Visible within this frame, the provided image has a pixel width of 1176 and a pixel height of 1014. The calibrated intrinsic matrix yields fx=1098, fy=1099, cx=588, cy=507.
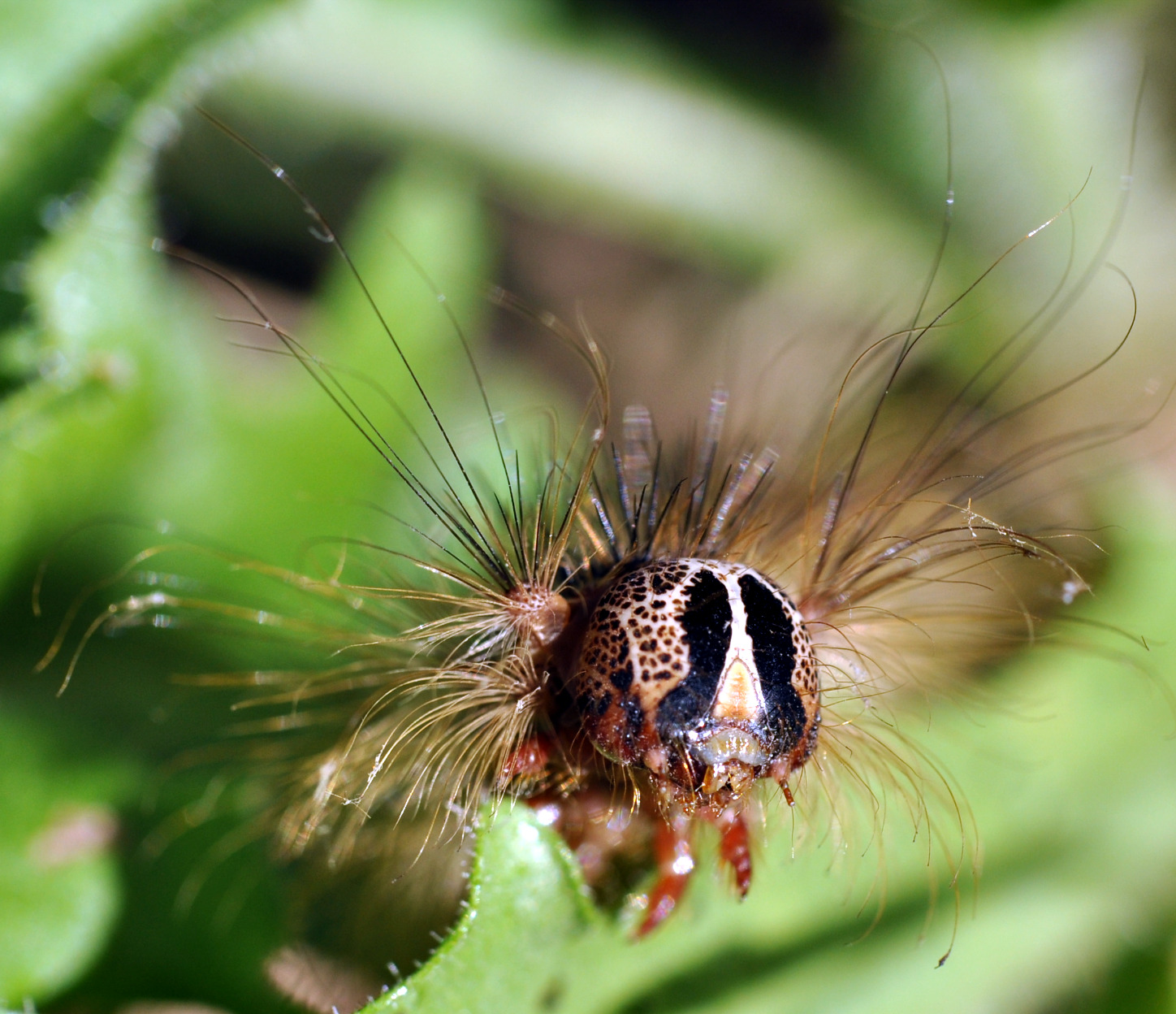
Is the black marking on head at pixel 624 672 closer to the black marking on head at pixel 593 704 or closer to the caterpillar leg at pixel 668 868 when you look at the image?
the black marking on head at pixel 593 704

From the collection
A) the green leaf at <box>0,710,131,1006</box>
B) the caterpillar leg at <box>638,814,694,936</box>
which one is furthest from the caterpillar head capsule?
the green leaf at <box>0,710,131,1006</box>

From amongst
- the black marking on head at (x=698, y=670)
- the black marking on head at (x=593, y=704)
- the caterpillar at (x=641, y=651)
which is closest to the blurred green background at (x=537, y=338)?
the caterpillar at (x=641, y=651)

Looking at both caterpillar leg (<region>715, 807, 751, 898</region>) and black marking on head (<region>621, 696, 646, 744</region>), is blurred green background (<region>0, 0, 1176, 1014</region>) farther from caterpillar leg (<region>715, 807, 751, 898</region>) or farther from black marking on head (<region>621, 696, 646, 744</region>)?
black marking on head (<region>621, 696, 646, 744</region>)

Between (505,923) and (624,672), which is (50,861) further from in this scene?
(624,672)

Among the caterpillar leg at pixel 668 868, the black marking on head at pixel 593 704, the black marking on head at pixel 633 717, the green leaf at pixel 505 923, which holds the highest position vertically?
the black marking on head at pixel 633 717

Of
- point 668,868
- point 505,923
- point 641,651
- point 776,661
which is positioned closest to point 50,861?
point 505,923
